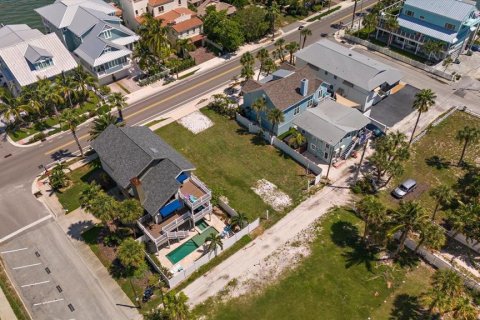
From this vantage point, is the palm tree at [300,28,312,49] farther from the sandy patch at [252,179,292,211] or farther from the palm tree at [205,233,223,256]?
the palm tree at [205,233,223,256]

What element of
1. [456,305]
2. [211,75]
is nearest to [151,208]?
[456,305]

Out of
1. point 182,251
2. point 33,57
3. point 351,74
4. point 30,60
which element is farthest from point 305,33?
point 182,251

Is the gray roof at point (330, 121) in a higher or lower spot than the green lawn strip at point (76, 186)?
higher

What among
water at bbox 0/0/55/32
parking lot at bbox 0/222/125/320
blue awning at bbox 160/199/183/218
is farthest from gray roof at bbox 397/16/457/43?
water at bbox 0/0/55/32

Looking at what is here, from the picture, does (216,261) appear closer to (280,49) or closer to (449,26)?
(280,49)

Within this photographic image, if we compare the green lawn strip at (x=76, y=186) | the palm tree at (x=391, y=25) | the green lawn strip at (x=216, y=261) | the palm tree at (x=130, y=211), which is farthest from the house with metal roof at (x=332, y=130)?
the green lawn strip at (x=76, y=186)

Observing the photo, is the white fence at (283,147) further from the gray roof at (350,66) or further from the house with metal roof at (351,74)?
the gray roof at (350,66)

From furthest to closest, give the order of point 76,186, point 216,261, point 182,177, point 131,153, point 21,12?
1. point 21,12
2. point 76,186
3. point 131,153
4. point 182,177
5. point 216,261
